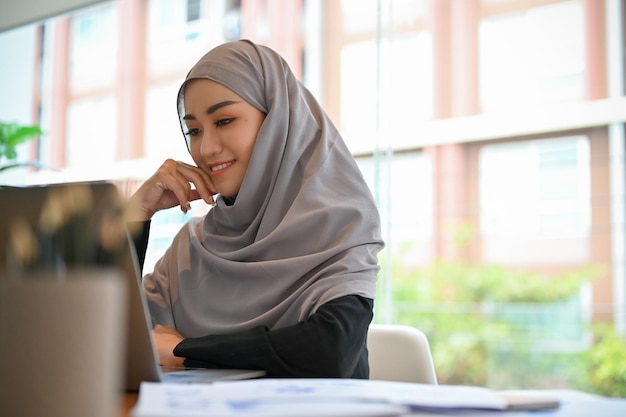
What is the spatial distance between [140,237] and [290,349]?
68cm

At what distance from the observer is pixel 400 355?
1.55 meters

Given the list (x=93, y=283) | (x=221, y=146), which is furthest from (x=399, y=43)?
(x=93, y=283)

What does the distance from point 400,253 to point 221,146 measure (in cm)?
219

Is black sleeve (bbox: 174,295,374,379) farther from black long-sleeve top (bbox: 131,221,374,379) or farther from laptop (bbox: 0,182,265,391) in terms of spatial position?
laptop (bbox: 0,182,265,391)

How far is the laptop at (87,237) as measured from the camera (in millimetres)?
705

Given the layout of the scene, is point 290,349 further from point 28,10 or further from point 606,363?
point 28,10

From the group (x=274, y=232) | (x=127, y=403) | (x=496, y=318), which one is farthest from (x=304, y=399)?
(x=496, y=318)

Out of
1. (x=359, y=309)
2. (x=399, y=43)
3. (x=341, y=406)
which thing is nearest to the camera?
(x=341, y=406)

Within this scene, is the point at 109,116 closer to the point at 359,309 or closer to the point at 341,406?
the point at 359,309

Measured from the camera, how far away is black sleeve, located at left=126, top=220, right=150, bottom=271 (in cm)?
166

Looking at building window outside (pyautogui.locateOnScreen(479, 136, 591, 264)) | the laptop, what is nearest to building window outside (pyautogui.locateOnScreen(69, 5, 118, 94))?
building window outside (pyautogui.locateOnScreen(479, 136, 591, 264))

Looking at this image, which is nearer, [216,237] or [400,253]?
[216,237]

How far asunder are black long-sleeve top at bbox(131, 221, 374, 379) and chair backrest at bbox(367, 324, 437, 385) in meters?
0.34

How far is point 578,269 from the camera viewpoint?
134 inches
